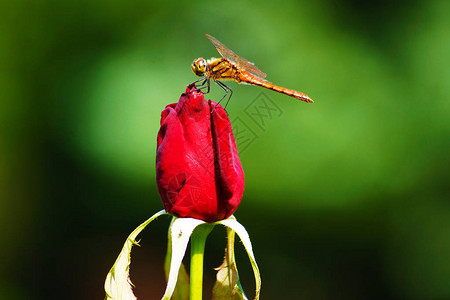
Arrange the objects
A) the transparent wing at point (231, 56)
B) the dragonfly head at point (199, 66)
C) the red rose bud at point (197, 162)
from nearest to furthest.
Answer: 1. the red rose bud at point (197, 162)
2. the dragonfly head at point (199, 66)
3. the transparent wing at point (231, 56)

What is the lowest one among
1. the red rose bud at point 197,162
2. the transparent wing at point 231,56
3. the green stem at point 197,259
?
the green stem at point 197,259

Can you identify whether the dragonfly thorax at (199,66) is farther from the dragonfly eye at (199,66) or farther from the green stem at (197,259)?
the green stem at (197,259)

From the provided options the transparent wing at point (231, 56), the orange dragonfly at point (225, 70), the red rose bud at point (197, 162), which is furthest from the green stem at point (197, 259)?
the transparent wing at point (231, 56)

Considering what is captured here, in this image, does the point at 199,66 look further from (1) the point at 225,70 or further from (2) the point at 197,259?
(2) the point at 197,259

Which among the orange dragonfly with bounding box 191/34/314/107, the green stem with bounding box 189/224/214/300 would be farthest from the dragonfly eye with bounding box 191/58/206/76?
the green stem with bounding box 189/224/214/300

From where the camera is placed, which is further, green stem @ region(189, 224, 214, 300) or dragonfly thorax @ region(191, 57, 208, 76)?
dragonfly thorax @ region(191, 57, 208, 76)

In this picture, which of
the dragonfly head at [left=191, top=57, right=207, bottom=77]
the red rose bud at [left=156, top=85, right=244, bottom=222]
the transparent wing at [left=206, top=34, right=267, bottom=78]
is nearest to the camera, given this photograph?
the red rose bud at [left=156, top=85, right=244, bottom=222]

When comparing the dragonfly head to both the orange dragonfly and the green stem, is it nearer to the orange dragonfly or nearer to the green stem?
the orange dragonfly

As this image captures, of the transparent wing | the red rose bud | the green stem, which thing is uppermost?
the transparent wing
